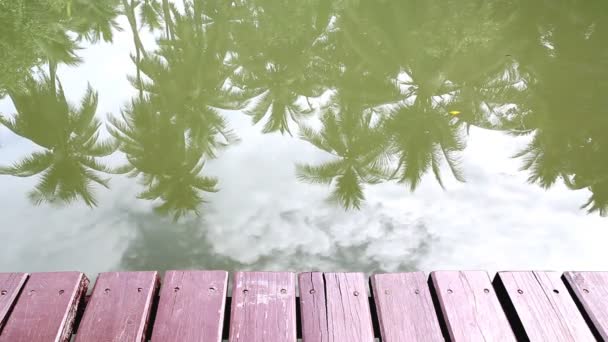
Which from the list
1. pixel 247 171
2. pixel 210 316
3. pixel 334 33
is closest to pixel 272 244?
pixel 247 171

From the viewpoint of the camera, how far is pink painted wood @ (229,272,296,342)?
2008 millimetres

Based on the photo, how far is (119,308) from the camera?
6.95 feet

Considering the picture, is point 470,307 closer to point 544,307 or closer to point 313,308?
point 544,307

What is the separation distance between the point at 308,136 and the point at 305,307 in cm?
281

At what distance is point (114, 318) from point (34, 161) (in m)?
2.94

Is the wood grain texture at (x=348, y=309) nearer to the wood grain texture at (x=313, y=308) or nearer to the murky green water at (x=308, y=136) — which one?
the wood grain texture at (x=313, y=308)

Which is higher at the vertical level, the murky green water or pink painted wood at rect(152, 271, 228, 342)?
the murky green water

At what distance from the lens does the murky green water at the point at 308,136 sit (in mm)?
3455

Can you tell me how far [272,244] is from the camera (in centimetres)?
339

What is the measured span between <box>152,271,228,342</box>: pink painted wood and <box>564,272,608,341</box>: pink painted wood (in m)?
1.58

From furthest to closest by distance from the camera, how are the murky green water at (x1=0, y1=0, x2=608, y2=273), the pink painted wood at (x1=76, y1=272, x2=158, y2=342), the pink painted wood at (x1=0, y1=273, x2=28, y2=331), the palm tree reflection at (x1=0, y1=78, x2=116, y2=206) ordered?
1. the palm tree reflection at (x1=0, y1=78, x2=116, y2=206)
2. the murky green water at (x1=0, y1=0, x2=608, y2=273)
3. the pink painted wood at (x1=0, y1=273, x2=28, y2=331)
4. the pink painted wood at (x1=76, y1=272, x2=158, y2=342)

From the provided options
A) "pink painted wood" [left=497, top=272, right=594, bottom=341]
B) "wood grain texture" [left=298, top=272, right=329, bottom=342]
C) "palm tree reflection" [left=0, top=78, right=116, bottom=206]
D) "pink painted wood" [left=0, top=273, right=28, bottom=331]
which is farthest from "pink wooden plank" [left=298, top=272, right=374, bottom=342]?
"palm tree reflection" [left=0, top=78, right=116, bottom=206]

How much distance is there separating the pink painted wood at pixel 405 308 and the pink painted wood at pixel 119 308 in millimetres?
991

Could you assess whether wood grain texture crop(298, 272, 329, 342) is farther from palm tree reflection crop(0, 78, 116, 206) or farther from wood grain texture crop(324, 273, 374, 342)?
palm tree reflection crop(0, 78, 116, 206)
